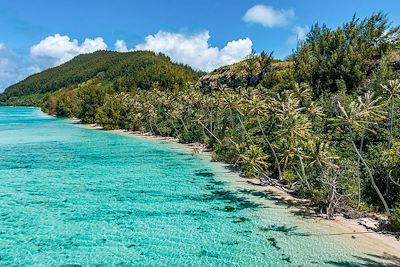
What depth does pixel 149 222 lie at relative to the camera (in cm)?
2705

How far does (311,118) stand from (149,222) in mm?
28484

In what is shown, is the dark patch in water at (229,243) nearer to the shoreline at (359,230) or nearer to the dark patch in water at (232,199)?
the shoreline at (359,230)

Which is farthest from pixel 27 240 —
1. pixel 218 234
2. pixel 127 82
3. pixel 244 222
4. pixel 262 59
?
pixel 127 82

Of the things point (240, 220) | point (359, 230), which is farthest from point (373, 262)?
point (240, 220)

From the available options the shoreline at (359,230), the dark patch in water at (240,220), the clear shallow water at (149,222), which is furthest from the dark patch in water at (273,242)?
the shoreline at (359,230)

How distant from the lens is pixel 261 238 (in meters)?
23.8

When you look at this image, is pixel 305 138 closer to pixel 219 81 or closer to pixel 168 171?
pixel 168 171

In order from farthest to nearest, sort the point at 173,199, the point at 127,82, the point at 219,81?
the point at 127,82 < the point at 219,81 < the point at 173,199

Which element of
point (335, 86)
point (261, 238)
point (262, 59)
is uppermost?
point (262, 59)

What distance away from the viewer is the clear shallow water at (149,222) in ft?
69.2

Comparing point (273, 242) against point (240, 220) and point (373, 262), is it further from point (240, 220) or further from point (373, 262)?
point (373, 262)

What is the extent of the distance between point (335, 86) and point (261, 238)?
4849 centimetres

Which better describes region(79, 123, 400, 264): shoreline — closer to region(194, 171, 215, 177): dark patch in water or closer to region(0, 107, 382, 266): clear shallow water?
region(0, 107, 382, 266): clear shallow water

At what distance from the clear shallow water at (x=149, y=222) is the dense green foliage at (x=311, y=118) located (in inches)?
183
